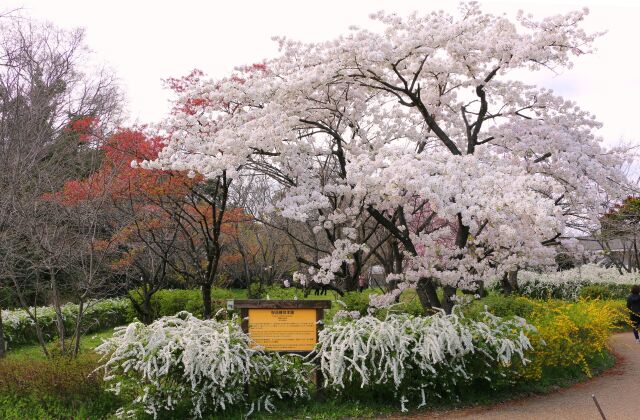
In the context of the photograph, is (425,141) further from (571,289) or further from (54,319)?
(571,289)

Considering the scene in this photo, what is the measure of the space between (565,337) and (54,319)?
10972mm

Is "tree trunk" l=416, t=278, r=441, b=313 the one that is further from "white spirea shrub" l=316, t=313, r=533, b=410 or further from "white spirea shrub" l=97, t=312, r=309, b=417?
"white spirea shrub" l=97, t=312, r=309, b=417

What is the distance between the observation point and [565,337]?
7.93m

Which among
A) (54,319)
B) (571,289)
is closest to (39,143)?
(54,319)

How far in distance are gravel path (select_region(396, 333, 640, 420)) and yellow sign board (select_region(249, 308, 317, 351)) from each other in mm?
1480

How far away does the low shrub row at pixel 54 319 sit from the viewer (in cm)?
1338

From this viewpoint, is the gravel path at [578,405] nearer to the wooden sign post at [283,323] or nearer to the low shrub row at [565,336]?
the low shrub row at [565,336]

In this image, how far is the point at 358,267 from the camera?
439 inches

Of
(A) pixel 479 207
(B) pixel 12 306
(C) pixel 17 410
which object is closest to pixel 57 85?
(B) pixel 12 306

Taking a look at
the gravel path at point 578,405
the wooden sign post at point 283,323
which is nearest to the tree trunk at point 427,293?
the gravel path at point 578,405

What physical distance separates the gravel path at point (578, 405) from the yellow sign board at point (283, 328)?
1.48 m

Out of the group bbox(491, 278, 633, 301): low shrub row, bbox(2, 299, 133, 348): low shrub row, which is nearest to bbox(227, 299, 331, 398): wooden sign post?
bbox(2, 299, 133, 348): low shrub row

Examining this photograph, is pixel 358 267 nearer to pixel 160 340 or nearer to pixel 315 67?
pixel 315 67

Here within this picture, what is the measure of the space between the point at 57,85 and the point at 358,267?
57.8ft
